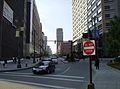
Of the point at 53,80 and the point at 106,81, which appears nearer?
the point at 106,81

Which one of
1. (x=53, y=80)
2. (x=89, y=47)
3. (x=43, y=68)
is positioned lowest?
(x=53, y=80)

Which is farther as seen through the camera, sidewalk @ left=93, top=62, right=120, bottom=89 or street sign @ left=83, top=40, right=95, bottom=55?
sidewalk @ left=93, top=62, right=120, bottom=89

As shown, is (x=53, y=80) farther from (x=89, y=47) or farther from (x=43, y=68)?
(x=89, y=47)

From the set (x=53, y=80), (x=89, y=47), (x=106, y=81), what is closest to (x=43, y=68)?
(x=53, y=80)

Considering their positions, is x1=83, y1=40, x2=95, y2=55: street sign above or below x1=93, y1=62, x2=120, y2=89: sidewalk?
above

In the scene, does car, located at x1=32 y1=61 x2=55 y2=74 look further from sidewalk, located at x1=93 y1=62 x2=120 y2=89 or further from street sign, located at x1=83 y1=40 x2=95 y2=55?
street sign, located at x1=83 y1=40 x2=95 y2=55

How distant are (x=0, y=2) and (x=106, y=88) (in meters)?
56.3

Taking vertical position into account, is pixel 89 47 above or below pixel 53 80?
above

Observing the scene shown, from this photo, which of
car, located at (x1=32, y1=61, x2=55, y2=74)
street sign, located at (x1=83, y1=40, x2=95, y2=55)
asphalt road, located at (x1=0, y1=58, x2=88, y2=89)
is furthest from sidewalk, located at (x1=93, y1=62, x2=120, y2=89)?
car, located at (x1=32, y1=61, x2=55, y2=74)

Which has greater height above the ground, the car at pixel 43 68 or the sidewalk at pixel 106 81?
the car at pixel 43 68

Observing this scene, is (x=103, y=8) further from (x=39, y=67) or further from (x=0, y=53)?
(x=39, y=67)

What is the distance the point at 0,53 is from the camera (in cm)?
6694

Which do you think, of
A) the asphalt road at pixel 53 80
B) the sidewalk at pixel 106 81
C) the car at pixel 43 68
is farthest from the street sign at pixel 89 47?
the car at pixel 43 68

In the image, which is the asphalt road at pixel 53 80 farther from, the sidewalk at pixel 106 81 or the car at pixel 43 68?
the car at pixel 43 68
